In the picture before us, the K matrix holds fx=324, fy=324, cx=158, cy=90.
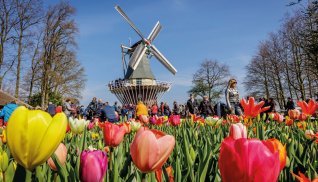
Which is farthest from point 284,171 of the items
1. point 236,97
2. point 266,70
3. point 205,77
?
point 205,77

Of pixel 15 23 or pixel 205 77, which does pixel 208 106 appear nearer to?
pixel 15 23

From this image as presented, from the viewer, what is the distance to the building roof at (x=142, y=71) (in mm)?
43125

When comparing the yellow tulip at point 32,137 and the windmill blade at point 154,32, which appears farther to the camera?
the windmill blade at point 154,32

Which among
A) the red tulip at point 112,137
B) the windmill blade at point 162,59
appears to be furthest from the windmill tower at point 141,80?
the red tulip at point 112,137

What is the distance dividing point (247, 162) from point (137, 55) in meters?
39.8

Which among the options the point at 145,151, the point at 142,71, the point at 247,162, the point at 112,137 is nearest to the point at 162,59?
the point at 142,71

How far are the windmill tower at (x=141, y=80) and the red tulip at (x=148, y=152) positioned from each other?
39.0m

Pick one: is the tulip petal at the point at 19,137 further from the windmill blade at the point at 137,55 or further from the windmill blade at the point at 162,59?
the windmill blade at the point at 162,59

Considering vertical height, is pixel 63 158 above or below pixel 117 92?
below

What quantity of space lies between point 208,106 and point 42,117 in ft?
44.8

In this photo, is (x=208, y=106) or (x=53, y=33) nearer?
(x=208, y=106)

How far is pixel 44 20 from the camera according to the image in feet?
85.4

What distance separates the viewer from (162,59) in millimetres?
40844

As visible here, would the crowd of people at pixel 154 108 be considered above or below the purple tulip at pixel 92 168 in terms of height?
above
